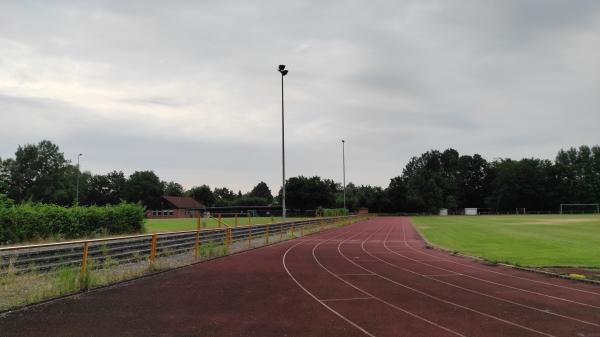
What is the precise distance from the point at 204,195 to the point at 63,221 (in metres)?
127

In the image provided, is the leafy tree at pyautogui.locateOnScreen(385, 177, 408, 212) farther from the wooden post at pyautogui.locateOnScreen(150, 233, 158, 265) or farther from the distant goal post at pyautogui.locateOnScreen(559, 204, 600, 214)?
the wooden post at pyautogui.locateOnScreen(150, 233, 158, 265)

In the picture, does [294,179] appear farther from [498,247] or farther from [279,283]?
[279,283]

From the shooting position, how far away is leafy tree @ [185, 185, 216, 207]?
147 meters

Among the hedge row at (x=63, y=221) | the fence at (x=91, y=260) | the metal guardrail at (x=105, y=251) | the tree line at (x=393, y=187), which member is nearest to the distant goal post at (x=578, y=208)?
the tree line at (x=393, y=187)

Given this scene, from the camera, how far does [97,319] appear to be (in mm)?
7812

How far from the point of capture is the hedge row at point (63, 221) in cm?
1942

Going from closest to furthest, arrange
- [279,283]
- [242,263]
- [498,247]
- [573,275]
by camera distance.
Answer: [279,283]
[573,275]
[242,263]
[498,247]

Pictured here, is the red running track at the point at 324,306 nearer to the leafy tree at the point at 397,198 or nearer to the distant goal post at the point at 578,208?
the leafy tree at the point at 397,198

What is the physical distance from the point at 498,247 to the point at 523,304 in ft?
46.8

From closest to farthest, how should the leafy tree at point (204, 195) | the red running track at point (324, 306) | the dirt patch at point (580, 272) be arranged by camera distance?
the red running track at point (324, 306) → the dirt patch at point (580, 272) → the leafy tree at point (204, 195)

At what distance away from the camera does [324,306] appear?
916 cm

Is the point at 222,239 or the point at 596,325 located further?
the point at 222,239

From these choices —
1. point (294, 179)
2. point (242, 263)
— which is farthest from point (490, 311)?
point (294, 179)

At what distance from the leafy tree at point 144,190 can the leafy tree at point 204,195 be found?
19.7 m
